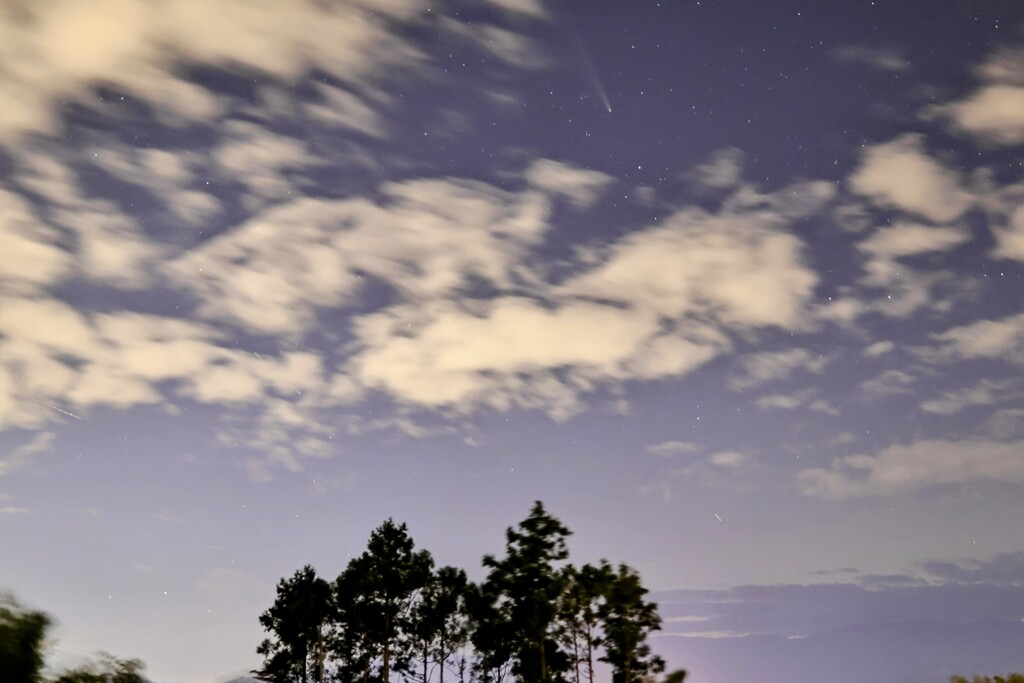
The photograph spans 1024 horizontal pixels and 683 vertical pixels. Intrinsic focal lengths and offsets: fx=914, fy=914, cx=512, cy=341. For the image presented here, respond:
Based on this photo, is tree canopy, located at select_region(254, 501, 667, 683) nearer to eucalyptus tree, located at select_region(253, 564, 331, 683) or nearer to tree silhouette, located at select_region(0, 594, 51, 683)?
eucalyptus tree, located at select_region(253, 564, 331, 683)

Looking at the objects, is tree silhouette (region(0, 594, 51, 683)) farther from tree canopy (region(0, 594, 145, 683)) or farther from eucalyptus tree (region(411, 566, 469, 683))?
eucalyptus tree (region(411, 566, 469, 683))

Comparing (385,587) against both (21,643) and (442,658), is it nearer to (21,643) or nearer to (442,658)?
(442,658)

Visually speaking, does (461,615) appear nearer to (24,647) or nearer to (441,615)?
(441,615)

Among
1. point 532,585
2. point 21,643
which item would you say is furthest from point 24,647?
point 532,585

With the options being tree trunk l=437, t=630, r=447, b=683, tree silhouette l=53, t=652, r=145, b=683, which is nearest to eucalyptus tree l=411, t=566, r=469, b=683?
tree trunk l=437, t=630, r=447, b=683

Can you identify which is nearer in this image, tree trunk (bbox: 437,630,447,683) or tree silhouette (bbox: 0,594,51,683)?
tree silhouette (bbox: 0,594,51,683)

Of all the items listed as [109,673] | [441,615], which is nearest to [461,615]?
[441,615]

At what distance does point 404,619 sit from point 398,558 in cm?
634

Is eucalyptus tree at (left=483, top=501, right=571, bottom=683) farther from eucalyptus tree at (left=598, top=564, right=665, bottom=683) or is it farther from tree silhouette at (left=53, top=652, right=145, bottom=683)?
tree silhouette at (left=53, top=652, right=145, bottom=683)

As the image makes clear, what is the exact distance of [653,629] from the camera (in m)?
77.2

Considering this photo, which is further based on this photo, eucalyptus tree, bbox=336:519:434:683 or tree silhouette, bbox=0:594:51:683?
eucalyptus tree, bbox=336:519:434:683

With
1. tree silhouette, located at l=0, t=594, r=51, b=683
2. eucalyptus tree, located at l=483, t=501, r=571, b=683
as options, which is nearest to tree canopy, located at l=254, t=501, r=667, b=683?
eucalyptus tree, located at l=483, t=501, r=571, b=683

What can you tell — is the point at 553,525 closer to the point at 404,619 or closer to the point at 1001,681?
the point at 404,619

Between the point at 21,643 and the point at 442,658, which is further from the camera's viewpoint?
the point at 442,658
